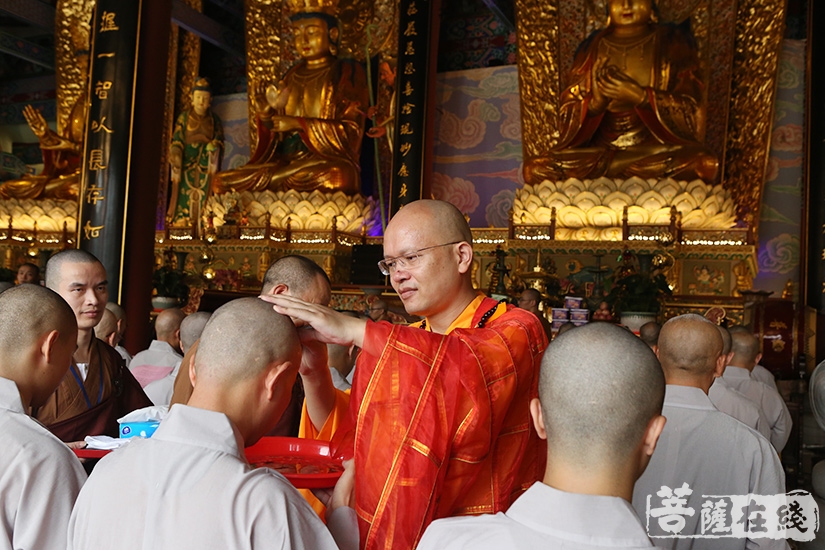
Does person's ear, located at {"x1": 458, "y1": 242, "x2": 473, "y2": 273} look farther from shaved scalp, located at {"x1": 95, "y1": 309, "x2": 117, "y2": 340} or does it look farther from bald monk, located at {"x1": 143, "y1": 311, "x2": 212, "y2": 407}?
shaved scalp, located at {"x1": 95, "y1": 309, "x2": 117, "y2": 340}

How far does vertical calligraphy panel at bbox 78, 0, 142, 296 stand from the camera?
6430 millimetres

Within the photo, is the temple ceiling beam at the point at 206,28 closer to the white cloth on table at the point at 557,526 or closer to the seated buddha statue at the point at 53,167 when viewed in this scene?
the seated buddha statue at the point at 53,167

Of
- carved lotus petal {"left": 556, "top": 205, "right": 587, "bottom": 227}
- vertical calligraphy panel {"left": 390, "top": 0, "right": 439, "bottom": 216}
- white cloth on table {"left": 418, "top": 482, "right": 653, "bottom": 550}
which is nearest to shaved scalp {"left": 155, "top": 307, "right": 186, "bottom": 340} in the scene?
white cloth on table {"left": 418, "top": 482, "right": 653, "bottom": 550}

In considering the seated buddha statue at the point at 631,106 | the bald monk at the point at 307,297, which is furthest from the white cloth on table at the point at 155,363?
the seated buddha statue at the point at 631,106

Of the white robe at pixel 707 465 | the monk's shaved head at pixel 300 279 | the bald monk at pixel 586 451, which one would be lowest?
the white robe at pixel 707 465

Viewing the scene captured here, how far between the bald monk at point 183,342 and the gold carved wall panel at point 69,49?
10.1 m

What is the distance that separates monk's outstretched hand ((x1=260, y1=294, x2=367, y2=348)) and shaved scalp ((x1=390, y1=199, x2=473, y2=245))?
397 millimetres

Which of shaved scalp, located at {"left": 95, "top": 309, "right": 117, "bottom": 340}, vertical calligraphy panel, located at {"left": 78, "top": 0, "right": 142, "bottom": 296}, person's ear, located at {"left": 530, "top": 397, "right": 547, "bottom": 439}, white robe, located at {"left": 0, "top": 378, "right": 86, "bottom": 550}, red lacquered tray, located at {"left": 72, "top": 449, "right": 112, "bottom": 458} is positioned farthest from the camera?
vertical calligraphy panel, located at {"left": 78, "top": 0, "right": 142, "bottom": 296}

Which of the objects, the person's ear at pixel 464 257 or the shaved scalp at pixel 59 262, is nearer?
the person's ear at pixel 464 257

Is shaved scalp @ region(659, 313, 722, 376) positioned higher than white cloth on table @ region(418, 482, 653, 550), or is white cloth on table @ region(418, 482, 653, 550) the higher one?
shaved scalp @ region(659, 313, 722, 376)

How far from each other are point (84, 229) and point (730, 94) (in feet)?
24.4

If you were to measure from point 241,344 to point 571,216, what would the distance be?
807 cm

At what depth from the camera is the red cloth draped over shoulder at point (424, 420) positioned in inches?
68.9

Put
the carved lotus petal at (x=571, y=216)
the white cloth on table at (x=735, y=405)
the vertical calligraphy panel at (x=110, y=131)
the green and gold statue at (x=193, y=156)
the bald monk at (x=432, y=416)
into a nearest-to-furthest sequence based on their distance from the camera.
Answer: the bald monk at (x=432, y=416) < the white cloth on table at (x=735, y=405) < the vertical calligraphy panel at (x=110, y=131) < the carved lotus petal at (x=571, y=216) < the green and gold statue at (x=193, y=156)
